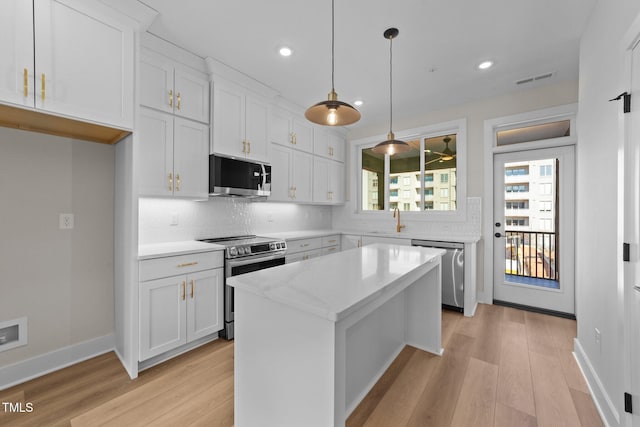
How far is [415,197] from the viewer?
4.38 metres

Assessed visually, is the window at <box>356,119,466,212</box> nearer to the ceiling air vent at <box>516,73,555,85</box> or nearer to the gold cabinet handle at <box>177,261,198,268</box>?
the ceiling air vent at <box>516,73,555,85</box>

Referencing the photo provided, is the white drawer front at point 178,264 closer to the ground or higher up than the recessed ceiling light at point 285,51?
closer to the ground

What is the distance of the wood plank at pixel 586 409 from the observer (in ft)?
5.25

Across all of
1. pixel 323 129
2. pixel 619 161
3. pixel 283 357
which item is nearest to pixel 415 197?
pixel 323 129

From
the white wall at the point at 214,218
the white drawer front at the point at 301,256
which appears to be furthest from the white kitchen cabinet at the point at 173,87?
the white drawer front at the point at 301,256

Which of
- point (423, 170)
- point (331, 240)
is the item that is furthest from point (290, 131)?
point (423, 170)

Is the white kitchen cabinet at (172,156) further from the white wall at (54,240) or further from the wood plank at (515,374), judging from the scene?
the wood plank at (515,374)

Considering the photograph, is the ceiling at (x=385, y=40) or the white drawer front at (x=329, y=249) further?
the white drawer front at (x=329, y=249)

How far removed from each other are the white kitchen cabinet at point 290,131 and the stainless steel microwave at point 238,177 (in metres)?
0.56

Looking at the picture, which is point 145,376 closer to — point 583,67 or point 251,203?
point 251,203

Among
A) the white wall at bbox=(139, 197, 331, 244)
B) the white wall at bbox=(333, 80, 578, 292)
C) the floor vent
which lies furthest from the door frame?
the floor vent

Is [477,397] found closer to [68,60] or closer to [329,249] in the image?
[329,249]

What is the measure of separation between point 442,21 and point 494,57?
3.00 feet

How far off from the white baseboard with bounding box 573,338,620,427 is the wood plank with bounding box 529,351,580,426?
0.13m
